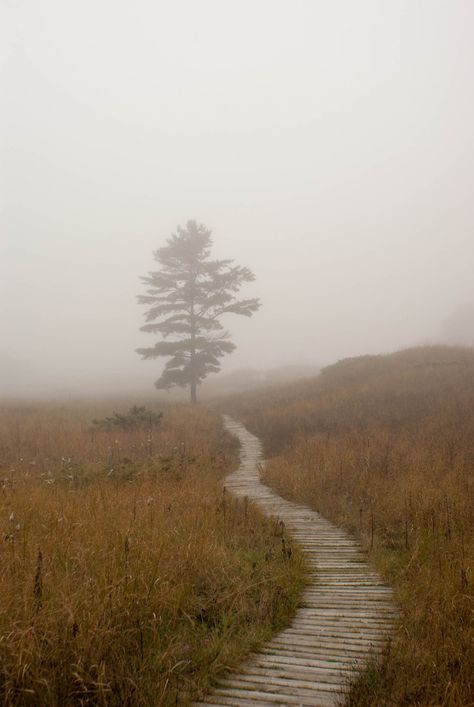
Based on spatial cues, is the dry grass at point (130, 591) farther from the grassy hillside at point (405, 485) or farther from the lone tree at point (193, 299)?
the lone tree at point (193, 299)

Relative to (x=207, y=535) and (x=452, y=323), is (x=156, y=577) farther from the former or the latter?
(x=452, y=323)

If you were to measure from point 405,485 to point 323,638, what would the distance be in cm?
499

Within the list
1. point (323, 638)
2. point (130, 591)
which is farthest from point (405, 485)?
point (130, 591)

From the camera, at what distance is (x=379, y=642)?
163 inches

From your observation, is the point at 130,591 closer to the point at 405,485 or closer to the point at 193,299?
the point at 405,485

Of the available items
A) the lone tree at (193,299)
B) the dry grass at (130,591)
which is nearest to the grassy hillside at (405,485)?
the dry grass at (130,591)

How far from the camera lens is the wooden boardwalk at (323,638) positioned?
135 inches

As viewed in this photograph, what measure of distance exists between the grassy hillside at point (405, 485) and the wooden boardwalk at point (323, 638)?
22 cm

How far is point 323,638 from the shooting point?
434 centimetres

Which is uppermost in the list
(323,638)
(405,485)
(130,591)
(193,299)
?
(193,299)

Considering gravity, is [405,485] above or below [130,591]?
below

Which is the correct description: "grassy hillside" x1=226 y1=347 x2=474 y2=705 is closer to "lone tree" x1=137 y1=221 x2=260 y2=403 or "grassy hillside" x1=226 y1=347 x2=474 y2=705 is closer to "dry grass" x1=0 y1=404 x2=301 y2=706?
"dry grass" x1=0 y1=404 x2=301 y2=706

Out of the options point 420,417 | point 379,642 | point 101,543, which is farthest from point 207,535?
point 420,417

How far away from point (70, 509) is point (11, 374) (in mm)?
66301
